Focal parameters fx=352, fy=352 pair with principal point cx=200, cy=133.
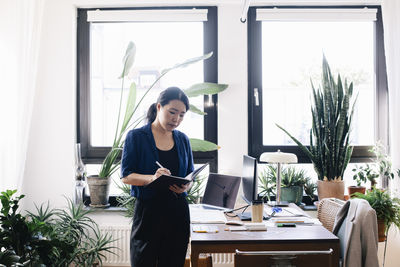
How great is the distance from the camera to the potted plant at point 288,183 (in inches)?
130

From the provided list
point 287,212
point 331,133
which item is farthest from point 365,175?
point 287,212

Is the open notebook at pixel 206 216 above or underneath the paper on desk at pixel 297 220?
above

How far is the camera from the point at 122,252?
3.38 metres

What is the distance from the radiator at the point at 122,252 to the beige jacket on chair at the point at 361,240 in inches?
57.9

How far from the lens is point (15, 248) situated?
2.19 metres

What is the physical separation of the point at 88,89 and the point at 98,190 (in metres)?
1.06

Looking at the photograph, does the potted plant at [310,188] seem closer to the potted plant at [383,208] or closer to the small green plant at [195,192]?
the potted plant at [383,208]

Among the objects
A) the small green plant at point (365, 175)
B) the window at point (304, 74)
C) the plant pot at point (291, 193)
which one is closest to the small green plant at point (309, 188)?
the plant pot at point (291, 193)

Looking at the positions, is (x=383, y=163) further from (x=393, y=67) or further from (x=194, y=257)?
(x=194, y=257)

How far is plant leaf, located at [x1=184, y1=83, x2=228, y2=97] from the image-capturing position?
10.9ft

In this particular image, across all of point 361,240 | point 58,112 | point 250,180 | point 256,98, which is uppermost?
point 256,98

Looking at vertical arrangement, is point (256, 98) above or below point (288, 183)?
above

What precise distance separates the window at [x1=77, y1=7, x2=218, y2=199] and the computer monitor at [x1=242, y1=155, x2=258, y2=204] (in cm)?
101

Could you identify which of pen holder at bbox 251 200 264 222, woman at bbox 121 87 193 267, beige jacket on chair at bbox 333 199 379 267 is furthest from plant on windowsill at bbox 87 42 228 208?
beige jacket on chair at bbox 333 199 379 267
